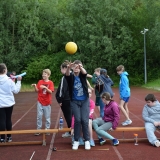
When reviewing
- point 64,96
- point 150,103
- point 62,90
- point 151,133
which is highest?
point 62,90

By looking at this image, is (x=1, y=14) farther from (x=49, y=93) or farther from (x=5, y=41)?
(x=49, y=93)

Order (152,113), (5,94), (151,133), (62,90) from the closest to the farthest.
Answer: (151,133) → (5,94) → (152,113) → (62,90)

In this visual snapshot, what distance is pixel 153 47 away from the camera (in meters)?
32.0

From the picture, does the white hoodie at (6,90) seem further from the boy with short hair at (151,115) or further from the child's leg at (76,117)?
the boy with short hair at (151,115)

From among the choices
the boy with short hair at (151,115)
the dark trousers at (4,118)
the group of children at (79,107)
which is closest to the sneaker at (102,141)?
the group of children at (79,107)

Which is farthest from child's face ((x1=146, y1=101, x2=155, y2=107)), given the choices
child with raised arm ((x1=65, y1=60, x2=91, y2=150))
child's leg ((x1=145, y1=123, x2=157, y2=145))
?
child with raised arm ((x1=65, y1=60, x2=91, y2=150))

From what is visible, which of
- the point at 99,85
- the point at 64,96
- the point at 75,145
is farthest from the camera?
the point at 99,85

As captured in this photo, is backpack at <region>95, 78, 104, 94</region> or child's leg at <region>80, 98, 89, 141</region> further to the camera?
backpack at <region>95, 78, 104, 94</region>

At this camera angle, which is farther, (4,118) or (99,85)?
(99,85)

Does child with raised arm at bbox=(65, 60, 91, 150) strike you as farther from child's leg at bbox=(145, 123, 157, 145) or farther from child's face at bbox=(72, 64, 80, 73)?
child's leg at bbox=(145, 123, 157, 145)

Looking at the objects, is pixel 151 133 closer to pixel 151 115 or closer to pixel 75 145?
pixel 151 115

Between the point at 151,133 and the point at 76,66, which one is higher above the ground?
the point at 76,66

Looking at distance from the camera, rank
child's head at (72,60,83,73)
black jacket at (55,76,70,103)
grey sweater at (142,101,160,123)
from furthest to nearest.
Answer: black jacket at (55,76,70,103) < grey sweater at (142,101,160,123) < child's head at (72,60,83,73)

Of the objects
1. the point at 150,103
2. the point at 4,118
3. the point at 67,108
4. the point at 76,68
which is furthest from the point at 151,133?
the point at 4,118
